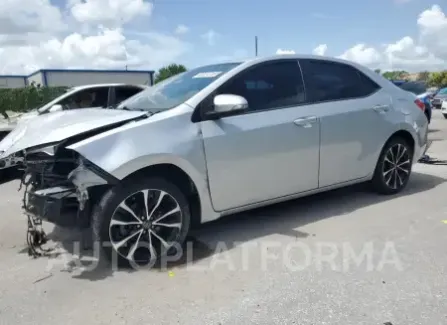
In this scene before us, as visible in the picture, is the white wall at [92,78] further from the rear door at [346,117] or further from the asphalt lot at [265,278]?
the asphalt lot at [265,278]

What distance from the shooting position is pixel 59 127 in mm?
3621

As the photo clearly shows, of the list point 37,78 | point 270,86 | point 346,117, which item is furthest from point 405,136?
point 37,78

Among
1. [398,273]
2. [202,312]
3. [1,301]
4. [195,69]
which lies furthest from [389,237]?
[1,301]

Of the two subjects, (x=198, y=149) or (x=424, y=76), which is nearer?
(x=198, y=149)

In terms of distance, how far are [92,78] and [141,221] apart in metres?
41.0

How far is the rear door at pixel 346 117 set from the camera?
459cm

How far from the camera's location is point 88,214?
3.47m

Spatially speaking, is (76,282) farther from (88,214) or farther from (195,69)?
(195,69)

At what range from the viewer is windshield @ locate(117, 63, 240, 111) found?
4.02 metres

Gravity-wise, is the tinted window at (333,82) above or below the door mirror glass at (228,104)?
above

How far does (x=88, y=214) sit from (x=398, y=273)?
7.98 ft

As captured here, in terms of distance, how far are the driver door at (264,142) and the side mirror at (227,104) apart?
83 millimetres

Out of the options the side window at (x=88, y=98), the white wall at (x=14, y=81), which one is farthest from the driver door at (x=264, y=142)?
the white wall at (x=14, y=81)

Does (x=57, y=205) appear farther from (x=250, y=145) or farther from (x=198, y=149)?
(x=250, y=145)
